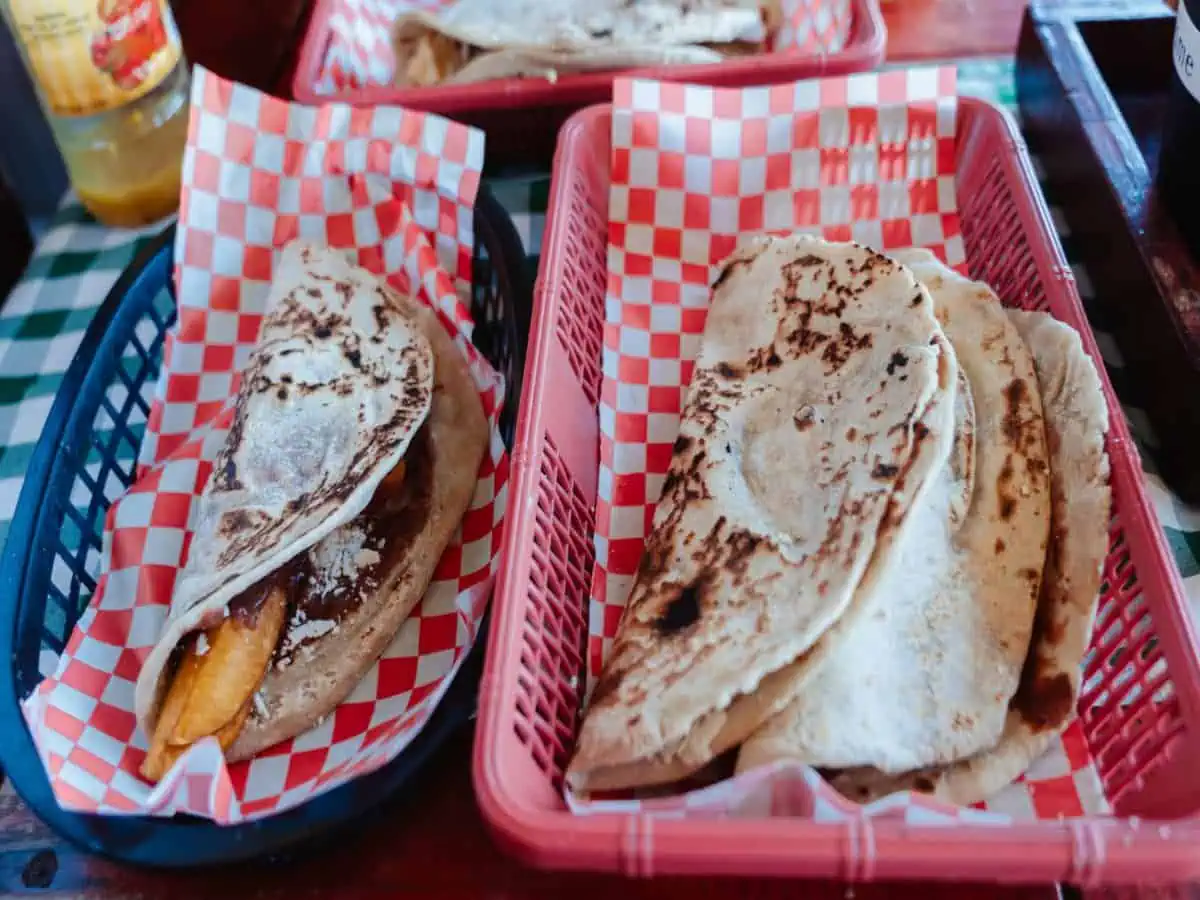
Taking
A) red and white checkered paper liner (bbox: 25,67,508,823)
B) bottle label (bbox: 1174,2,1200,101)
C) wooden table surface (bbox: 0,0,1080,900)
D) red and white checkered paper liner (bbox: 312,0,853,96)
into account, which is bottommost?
wooden table surface (bbox: 0,0,1080,900)

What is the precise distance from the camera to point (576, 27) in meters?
1.36

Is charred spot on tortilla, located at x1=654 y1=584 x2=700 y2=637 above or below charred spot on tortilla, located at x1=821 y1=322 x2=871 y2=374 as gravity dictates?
below

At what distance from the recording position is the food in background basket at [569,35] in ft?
4.32

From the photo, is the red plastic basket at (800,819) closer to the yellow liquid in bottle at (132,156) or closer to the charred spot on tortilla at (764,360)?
the charred spot on tortilla at (764,360)

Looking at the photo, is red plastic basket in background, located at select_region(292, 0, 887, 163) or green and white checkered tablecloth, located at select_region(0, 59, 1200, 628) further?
red plastic basket in background, located at select_region(292, 0, 887, 163)

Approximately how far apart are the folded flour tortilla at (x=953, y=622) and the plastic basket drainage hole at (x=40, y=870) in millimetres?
559

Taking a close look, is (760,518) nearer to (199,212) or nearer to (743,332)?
(743,332)

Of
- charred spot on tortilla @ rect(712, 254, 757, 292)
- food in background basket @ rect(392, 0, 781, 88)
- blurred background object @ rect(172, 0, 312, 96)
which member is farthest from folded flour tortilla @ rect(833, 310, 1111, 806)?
blurred background object @ rect(172, 0, 312, 96)

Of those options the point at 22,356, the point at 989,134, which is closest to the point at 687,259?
the point at 989,134

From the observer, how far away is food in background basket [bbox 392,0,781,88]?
1315 millimetres

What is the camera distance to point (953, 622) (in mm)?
767

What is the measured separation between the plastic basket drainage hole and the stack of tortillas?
0.44 m

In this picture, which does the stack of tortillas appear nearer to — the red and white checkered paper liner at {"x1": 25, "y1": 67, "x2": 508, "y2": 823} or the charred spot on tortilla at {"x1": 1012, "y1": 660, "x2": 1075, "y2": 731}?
the charred spot on tortilla at {"x1": 1012, "y1": 660, "x2": 1075, "y2": 731}

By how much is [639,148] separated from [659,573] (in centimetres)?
56
